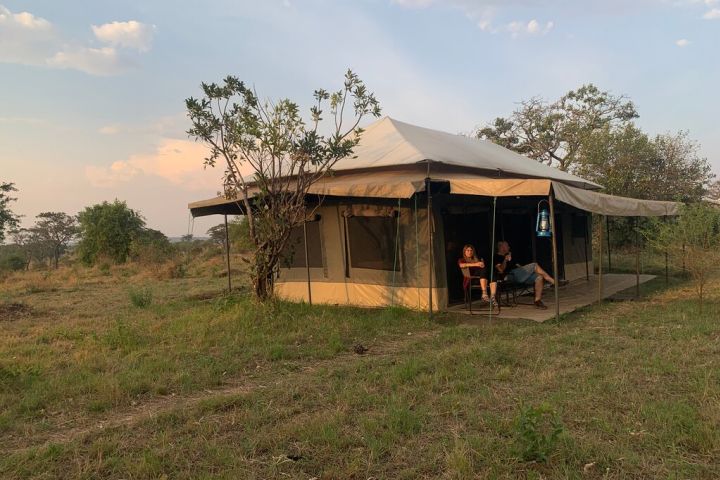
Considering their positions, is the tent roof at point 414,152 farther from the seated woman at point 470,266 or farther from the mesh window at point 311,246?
the seated woman at point 470,266

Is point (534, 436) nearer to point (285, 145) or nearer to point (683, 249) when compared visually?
point (285, 145)

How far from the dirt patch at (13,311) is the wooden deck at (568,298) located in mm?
7719

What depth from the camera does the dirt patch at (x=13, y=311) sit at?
948 centimetres

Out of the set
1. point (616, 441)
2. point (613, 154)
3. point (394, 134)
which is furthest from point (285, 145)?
point (613, 154)

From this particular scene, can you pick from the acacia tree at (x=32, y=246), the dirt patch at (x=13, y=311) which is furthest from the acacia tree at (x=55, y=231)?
the dirt patch at (x=13, y=311)

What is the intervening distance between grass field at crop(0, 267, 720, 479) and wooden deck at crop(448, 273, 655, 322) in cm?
58

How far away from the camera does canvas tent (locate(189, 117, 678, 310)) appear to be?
8.04 metres

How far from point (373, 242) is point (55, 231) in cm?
4442

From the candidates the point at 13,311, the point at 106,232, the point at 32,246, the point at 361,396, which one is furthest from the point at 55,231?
the point at 361,396

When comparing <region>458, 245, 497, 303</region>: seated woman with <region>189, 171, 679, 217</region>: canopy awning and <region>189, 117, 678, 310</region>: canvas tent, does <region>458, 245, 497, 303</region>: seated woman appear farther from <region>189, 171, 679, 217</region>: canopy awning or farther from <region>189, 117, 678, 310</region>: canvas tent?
<region>189, 171, 679, 217</region>: canopy awning

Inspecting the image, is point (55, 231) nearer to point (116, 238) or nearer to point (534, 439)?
point (116, 238)

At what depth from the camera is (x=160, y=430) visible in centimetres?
378

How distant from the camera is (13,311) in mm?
10125

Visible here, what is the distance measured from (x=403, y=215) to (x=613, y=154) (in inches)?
621
